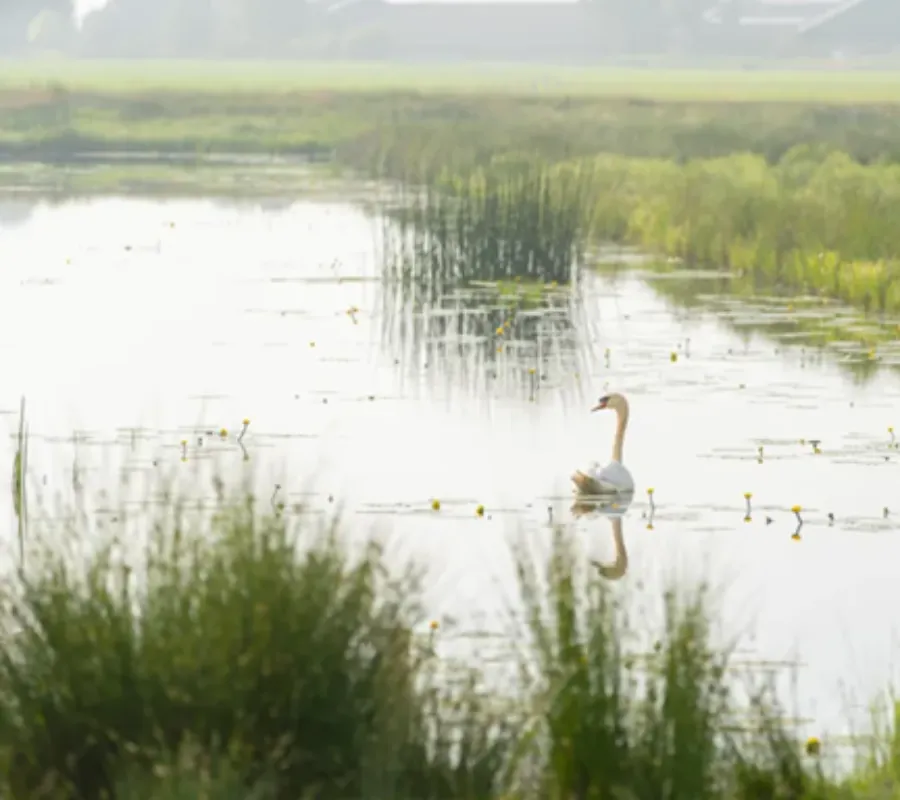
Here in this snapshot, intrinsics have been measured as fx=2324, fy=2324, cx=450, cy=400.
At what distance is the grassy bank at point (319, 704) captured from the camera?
5277mm

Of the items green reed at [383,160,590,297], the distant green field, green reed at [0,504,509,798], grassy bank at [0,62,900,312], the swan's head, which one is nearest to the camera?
green reed at [0,504,509,798]

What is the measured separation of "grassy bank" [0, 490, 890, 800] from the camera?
208 inches

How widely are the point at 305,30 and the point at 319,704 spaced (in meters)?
116

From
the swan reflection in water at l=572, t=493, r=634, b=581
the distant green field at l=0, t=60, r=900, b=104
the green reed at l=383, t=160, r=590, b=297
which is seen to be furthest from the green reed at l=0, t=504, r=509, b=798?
the distant green field at l=0, t=60, r=900, b=104

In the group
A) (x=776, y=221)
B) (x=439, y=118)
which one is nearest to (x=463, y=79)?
(x=439, y=118)

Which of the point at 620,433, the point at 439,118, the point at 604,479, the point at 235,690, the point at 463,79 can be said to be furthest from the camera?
the point at 463,79

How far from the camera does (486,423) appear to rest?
1242 centimetres

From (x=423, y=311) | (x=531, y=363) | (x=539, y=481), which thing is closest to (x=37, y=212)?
(x=423, y=311)

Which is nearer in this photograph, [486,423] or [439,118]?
[486,423]

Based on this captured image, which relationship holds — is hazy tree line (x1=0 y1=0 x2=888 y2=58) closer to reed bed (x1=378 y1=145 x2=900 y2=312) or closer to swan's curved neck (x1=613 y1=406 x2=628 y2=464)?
reed bed (x1=378 y1=145 x2=900 y2=312)

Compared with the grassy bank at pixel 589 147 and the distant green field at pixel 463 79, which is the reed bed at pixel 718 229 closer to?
the grassy bank at pixel 589 147

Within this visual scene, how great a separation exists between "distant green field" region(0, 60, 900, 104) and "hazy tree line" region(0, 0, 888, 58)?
7.75 ft

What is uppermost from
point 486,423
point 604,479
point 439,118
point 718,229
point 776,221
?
point 776,221

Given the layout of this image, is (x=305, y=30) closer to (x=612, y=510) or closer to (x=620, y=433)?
(x=620, y=433)
